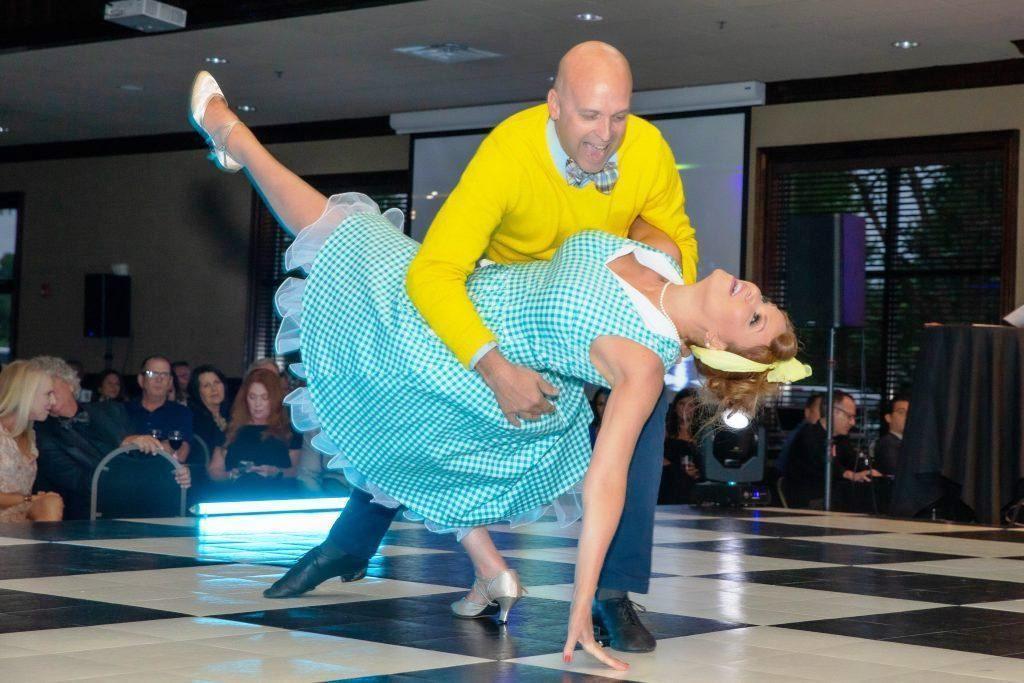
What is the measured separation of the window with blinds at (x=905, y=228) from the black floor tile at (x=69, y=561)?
6389mm

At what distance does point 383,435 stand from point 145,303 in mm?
10415

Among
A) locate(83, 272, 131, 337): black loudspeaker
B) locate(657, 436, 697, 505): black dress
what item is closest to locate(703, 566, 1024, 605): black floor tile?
locate(657, 436, 697, 505): black dress

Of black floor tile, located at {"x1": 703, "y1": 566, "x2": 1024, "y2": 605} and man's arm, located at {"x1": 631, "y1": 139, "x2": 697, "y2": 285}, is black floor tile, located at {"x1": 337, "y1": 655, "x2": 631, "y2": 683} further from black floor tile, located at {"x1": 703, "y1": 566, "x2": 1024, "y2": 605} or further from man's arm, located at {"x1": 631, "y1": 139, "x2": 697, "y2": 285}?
black floor tile, located at {"x1": 703, "y1": 566, "x2": 1024, "y2": 605}

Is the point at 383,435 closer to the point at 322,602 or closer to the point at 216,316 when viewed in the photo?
the point at 322,602

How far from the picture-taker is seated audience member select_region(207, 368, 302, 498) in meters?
5.57

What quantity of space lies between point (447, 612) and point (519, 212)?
78cm

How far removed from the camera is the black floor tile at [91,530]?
367 cm

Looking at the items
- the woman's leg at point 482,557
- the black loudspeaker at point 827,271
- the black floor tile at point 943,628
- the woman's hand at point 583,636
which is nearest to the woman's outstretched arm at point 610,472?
the woman's hand at point 583,636

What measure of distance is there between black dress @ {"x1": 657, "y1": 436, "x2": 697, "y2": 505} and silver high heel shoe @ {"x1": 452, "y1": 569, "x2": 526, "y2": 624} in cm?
414

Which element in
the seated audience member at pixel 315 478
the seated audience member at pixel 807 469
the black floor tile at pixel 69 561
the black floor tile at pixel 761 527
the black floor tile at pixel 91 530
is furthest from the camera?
the seated audience member at pixel 807 469

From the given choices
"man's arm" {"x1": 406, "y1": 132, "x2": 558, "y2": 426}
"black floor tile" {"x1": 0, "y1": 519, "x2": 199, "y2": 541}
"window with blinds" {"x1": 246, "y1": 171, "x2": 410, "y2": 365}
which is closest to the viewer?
"man's arm" {"x1": 406, "y1": 132, "x2": 558, "y2": 426}

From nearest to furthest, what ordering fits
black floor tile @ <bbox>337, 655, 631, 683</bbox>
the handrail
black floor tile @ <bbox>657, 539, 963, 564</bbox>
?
black floor tile @ <bbox>337, 655, 631, 683</bbox> → black floor tile @ <bbox>657, 539, 963, 564</bbox> → the handrail

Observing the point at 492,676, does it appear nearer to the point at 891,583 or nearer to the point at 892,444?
the point at 891,583

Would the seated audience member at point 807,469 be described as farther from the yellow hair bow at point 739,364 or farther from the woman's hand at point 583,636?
→ the woman's hand at point 583,636
